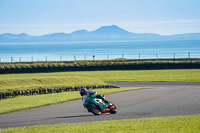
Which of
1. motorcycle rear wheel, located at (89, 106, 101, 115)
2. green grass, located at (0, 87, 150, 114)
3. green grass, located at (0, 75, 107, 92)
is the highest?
green grass, located at (0, 75, 107, 92)

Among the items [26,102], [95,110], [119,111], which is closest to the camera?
[95,110]

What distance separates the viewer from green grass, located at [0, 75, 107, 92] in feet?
91.2

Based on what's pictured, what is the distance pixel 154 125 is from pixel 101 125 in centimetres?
→ 185

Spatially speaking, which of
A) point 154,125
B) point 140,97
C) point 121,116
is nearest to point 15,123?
point 121,116

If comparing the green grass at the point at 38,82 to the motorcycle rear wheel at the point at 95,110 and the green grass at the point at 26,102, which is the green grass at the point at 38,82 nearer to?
the green grass at the point at 26,102

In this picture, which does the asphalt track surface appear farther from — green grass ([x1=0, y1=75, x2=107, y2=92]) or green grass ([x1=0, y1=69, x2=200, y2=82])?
green grass ([x1=0, y1=69, x2=200, y2=82])

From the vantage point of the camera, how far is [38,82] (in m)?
30.9

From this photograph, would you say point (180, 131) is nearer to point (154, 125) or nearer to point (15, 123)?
point (154, 125)

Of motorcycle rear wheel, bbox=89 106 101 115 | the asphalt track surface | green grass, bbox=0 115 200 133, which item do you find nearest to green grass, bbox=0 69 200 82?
the asphalt track surface

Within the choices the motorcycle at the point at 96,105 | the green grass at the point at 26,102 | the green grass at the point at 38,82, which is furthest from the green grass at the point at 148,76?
the motorcycle at the point at 96,105

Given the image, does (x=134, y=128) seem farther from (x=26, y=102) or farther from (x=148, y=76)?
(x=148, y=76)

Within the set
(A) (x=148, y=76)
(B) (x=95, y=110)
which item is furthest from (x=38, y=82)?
(A) (x=148, y=76)

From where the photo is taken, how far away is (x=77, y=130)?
12.7 m

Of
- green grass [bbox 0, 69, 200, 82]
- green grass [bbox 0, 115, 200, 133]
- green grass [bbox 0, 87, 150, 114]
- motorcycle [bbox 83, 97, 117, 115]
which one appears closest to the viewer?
green grass [bbox 0, 115, 200, 133]
